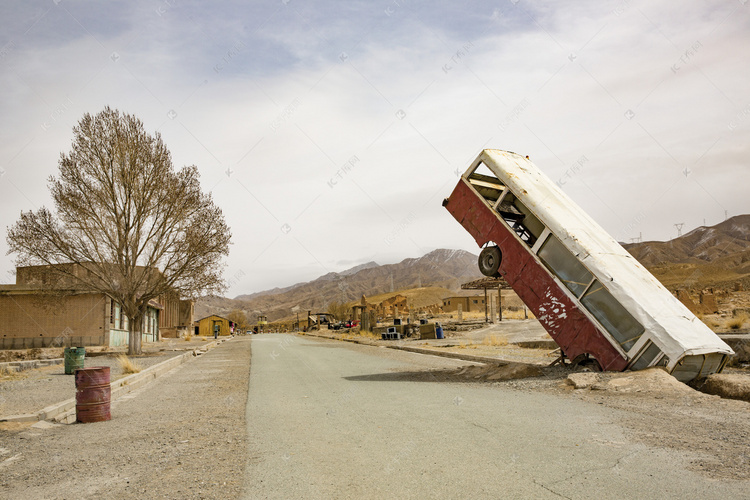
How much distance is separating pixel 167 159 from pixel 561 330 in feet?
72.3

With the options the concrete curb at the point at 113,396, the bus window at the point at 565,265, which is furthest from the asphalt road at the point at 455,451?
the concrete curb at the point at 113,396

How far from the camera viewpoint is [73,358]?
16.3 m

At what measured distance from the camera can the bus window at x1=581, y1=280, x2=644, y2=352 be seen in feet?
33.2

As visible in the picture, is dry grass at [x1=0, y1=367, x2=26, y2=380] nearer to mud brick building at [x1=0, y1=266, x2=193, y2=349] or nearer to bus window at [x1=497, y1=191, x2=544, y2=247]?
mud brick building at [x1=0, y1=266, x2=193, y2=349]

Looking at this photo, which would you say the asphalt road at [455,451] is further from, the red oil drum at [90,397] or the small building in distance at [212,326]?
the small building in distance at [212,326]

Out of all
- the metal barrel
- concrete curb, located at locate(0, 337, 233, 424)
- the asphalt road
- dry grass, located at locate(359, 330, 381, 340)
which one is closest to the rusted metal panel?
the asphalt road

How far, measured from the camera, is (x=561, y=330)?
11.4m

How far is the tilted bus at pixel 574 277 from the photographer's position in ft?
32.3

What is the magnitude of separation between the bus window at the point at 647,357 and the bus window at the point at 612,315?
270 mm

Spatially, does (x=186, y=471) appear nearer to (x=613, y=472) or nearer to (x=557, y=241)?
(x=613, y=472)

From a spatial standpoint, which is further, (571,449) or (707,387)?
(707,387)

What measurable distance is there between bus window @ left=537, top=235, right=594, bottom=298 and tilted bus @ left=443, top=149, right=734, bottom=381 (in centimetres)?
2

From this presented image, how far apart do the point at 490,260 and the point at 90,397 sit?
9092mm

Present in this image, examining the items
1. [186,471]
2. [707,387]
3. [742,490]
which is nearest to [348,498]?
[186,471]
